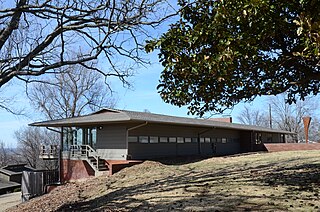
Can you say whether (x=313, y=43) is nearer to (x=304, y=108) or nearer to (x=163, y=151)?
(x=163, y=151)

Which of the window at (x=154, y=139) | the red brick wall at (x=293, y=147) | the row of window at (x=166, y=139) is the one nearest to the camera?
the row of window at (x=166, y=139)

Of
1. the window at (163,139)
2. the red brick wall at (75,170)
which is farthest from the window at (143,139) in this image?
the red brick wall at (75,170)

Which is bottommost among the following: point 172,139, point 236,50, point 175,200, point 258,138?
point 175,200

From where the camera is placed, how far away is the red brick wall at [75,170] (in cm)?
1828

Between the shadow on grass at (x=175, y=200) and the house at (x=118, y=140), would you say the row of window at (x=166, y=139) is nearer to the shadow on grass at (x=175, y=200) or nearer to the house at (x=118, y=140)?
the house at (x=118, y=140)

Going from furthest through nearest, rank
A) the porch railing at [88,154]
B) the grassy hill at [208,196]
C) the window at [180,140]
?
1. the window at [180,140]
2. the porch railing at [88,154]
3. the grassy hill at [208,196]

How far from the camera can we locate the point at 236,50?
17.9ft

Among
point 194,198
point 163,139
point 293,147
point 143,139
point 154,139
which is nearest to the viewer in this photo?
point 194,198

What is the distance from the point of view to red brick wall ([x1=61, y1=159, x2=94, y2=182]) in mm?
18283

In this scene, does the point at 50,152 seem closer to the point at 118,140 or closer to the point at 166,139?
the point at 118,140

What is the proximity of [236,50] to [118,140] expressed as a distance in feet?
44.8

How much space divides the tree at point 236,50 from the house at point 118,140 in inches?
368

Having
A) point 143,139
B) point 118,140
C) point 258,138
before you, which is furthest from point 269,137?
point 118,140

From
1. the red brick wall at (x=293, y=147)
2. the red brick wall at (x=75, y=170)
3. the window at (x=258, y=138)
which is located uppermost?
the window at (x=258, y=138)
